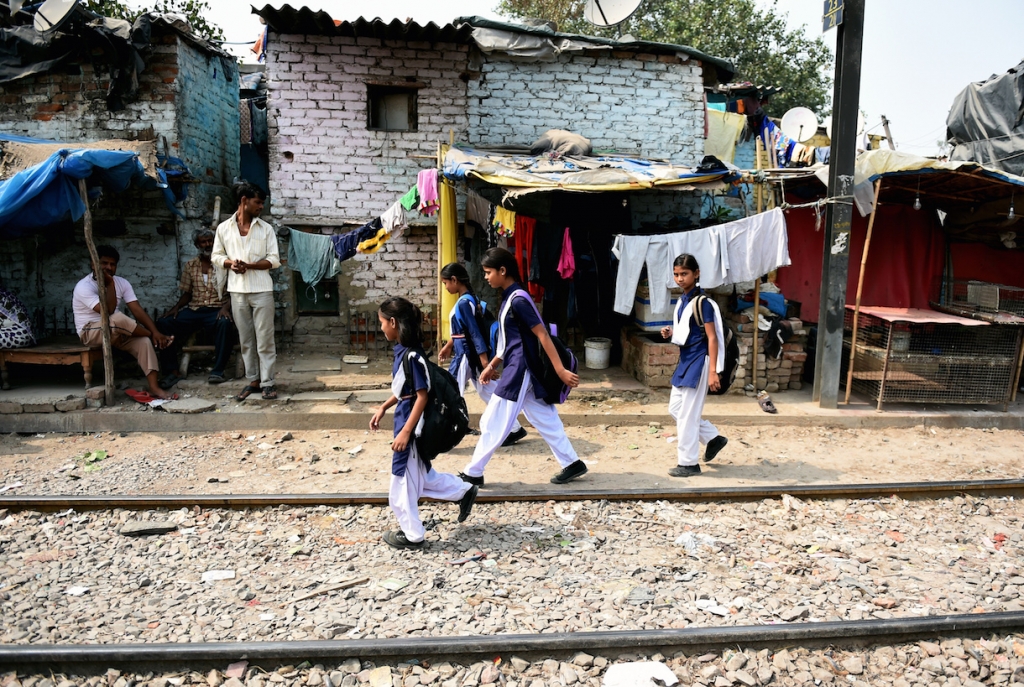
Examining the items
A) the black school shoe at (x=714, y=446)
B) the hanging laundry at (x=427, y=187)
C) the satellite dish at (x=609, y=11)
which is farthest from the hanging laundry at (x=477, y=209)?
the black school shoe at (x=714, y=446)

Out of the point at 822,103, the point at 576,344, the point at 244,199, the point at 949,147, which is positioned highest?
the point at 822,103

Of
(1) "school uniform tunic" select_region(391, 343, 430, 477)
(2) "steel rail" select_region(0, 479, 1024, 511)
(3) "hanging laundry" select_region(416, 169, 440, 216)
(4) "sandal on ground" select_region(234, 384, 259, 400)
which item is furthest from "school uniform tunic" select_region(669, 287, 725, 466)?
(4) "sandal on ground" select_region(234, 384, 259, 400)

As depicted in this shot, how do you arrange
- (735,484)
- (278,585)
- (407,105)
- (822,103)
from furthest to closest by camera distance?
1. (822,103)
2. (407,105)
3. (735,484)
4. (278,585)

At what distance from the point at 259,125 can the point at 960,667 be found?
11091mm

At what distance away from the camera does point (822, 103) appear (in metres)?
21.6

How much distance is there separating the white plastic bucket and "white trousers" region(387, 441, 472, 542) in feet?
16.1

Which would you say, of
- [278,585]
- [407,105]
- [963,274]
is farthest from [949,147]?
[278,585]

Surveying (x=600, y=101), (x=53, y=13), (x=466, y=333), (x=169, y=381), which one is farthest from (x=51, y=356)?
(x=600, y=101)

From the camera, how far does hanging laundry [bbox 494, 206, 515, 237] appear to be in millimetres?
7824

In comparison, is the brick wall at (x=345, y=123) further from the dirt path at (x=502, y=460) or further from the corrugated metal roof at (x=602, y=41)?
the dirt path at (x=502, y=460)

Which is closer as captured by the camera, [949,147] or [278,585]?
[278,585]

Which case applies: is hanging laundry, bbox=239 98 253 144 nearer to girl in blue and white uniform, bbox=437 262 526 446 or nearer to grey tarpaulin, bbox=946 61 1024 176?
girl in blue and white uniform, bbox=437 262 526 446

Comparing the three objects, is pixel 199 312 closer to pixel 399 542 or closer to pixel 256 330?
pixel 256 330

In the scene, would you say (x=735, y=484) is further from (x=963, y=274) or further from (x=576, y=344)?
(x=963, y=274)
